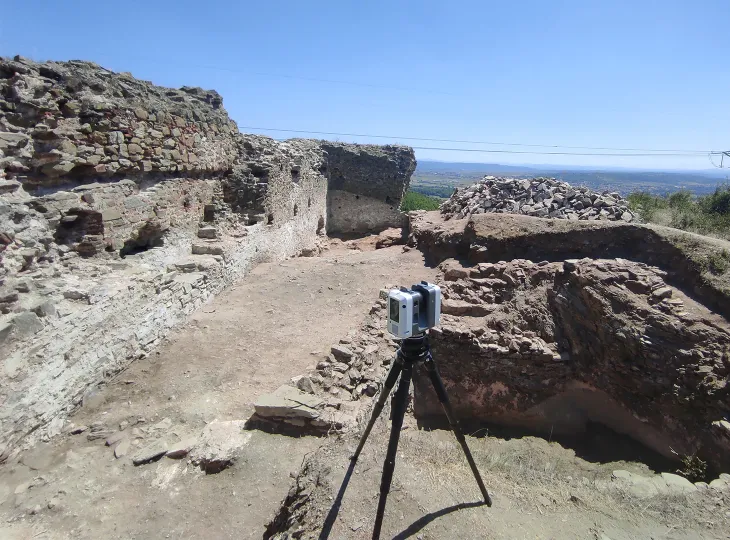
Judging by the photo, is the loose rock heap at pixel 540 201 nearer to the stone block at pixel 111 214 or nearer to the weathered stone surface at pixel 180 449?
the stone block at pixel 111 214

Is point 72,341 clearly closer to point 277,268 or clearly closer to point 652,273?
point 277,268

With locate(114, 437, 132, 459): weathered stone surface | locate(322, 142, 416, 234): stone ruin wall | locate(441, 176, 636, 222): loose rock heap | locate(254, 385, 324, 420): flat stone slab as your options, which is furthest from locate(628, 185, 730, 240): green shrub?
locate(322, 142, 416, 234): stone ruin wall

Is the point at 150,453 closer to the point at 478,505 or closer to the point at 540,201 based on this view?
the point at 478,505

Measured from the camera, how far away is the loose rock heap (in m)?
9.61

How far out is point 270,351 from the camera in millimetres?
6387

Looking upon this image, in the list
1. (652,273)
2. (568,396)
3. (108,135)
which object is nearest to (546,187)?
(652,273)

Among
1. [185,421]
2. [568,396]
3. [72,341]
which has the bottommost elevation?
[568,396]

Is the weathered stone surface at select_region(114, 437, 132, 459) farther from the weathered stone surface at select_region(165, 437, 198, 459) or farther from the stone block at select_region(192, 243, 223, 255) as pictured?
the stone block at select_region(192, 243, 223, 255)

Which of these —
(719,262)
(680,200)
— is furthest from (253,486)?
(680,200)

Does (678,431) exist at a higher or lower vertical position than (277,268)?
lower

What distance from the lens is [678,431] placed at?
18.1 feet

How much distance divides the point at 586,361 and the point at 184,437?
5715 mm

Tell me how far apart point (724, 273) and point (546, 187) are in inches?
217

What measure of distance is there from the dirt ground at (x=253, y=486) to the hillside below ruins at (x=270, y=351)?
2 cm
